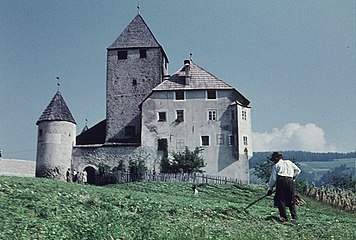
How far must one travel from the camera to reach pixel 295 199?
1520 cm

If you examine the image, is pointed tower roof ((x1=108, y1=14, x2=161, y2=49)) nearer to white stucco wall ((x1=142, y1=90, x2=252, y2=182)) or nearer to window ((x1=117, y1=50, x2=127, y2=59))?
window ((x1=117, y1=50, x2=127, y2=59))

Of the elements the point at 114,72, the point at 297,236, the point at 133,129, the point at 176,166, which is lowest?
the point at 297,236

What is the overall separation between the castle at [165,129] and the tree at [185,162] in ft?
3.11

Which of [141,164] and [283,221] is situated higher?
[141,164]

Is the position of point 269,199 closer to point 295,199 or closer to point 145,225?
point 295,199

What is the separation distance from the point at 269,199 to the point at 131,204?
20772 millimetres

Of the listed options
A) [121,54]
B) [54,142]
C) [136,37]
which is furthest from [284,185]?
[136,37]

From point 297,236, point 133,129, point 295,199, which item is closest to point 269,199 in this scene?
point 295,199

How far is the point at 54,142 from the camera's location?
57.3 metres

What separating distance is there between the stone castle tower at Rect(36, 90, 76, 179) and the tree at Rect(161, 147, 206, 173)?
35.9ft

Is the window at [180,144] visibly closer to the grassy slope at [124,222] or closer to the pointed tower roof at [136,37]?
the pointed tower roof at [136,37]

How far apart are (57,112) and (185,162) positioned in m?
16.1

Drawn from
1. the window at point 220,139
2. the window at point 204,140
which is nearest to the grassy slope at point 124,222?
the window at point 204,140

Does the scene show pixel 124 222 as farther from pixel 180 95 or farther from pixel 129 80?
pixel 129 80
